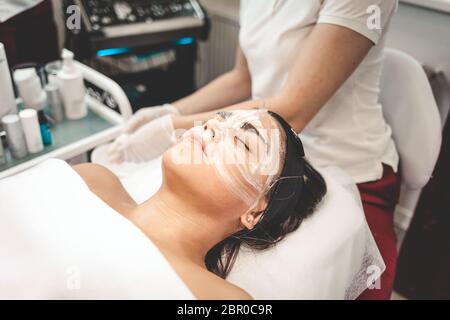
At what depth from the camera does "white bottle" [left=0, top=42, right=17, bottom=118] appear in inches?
45.6

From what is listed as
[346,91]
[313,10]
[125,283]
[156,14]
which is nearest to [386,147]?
[346,91]

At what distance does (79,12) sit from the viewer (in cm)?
176

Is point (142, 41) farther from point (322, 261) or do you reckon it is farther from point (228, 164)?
point (322, 261)

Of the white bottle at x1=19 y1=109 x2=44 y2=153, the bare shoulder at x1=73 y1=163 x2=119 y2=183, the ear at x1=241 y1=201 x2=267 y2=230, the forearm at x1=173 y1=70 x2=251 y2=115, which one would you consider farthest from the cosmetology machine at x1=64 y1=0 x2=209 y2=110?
the ear at x1=241 y1=201 x2=267 y2=230

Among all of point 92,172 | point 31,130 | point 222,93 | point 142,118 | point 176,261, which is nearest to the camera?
point 176,261

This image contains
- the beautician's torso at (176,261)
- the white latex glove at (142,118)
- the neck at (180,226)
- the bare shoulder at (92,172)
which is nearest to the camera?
the beautician's torso at (176,261)

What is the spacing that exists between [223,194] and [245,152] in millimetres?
103

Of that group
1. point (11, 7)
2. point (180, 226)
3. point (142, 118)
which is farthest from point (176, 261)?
point (11, 7)

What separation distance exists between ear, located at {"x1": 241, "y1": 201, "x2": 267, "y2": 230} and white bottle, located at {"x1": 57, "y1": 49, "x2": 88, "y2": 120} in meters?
0.75

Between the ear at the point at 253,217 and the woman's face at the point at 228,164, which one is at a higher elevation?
the woman's face at the point at 228,164

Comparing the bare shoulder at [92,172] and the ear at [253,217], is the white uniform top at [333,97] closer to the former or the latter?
the ear at [253,217]

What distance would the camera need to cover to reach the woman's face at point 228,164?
2.98 ft

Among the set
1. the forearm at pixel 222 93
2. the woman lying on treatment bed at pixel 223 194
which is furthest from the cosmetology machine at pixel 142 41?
the woman lying on treatment bed at pixel 223 194

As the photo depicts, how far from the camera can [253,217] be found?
0.97 metres
